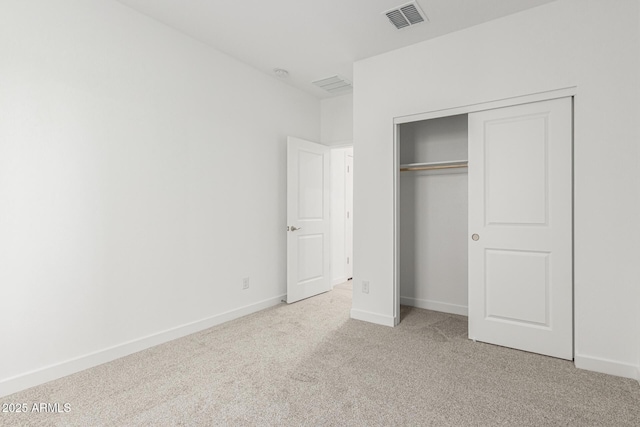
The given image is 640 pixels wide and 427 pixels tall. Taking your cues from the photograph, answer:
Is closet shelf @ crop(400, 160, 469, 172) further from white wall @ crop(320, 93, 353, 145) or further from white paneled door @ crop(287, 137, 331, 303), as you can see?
white paneled door @ crop(287, 137, 331, 303)

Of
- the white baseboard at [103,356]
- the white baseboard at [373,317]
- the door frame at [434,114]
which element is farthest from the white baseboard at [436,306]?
the white baseboard at [103,356]

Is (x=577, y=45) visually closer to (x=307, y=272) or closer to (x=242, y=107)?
(x=242, y=107)

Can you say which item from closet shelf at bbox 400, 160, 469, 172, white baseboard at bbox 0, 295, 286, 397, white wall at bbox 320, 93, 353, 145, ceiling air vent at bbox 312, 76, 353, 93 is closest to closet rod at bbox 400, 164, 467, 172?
closet shelf at bbox 400, 160, 469, 172

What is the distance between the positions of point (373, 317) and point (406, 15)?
2770mm

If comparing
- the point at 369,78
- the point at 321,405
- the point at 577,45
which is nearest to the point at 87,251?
the point at 321,405

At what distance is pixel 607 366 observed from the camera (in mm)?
2338

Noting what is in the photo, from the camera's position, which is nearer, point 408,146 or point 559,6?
point 559,6

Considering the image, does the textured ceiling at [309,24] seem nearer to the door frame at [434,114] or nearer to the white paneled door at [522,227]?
the door frame at [434,114]

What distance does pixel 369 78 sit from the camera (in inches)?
137

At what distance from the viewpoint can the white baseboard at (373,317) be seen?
3320mm

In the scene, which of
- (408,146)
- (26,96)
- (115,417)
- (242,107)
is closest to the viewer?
(115,417)

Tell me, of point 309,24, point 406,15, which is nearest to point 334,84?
point 309,24

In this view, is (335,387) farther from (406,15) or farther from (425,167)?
(406,15)

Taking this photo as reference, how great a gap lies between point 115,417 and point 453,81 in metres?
3.47
